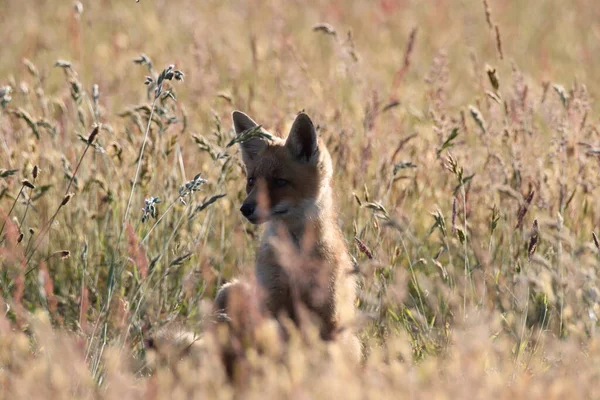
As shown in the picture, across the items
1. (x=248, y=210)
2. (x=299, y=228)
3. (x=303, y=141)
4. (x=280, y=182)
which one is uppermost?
(x=303, y=141)

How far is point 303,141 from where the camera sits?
5641 mm

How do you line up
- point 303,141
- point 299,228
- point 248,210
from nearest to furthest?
point 248,210 < point 299,228 < point 303,141

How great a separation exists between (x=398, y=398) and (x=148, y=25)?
8543 mm

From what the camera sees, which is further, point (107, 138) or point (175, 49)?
point (175, 49)

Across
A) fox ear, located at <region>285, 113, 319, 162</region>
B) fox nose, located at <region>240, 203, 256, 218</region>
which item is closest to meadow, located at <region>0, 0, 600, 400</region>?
fox ear, located at <region>285, 113, 319, 162</region>

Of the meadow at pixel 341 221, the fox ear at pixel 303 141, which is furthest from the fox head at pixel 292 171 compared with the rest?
the meadow at pixel 341 221

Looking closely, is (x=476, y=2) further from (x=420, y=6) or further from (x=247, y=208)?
(x=247, y=208)

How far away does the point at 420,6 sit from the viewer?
13438mm

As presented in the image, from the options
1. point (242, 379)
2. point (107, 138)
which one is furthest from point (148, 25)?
point (242, 379)

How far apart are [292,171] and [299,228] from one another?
1.33ft

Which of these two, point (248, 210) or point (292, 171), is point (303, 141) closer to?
point (292, 171)

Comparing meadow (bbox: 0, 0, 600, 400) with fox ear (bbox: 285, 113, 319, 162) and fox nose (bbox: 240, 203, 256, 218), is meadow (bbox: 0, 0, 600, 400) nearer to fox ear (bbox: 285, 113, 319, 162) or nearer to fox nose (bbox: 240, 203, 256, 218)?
fox ear (bbox: 285, 113, 319, 162)

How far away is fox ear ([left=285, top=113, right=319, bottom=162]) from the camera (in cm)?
552

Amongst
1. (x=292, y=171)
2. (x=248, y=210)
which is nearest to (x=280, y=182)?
(x=292, y=171)
